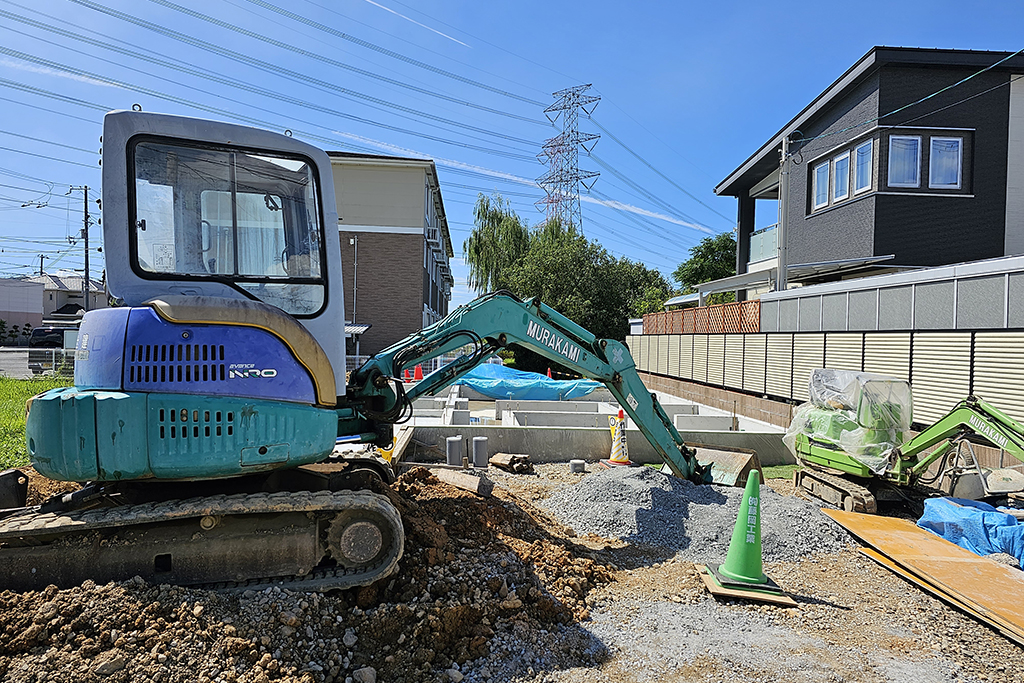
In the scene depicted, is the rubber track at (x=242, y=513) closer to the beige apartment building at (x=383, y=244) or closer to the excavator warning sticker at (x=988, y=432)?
the excavator warning sticker at (x=988, y=432)

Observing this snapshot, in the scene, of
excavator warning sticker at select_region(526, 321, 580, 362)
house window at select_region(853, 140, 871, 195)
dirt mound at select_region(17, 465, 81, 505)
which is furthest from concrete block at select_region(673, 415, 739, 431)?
dirt mound at select_region(17, 465, 81, 505)

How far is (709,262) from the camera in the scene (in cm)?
5066

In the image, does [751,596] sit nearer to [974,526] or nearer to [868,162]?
[974,526]

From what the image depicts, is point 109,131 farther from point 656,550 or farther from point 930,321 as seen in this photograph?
point 930,321

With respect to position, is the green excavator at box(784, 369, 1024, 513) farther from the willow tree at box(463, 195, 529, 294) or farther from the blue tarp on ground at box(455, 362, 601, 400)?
the willow tree at box(463, 195, 529, 294)

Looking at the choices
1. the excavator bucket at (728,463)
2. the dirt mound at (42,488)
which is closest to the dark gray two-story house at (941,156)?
the excavator bucket at (728,463)

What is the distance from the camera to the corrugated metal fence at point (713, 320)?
19078 mm

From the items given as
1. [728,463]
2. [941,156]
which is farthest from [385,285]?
[728,463]

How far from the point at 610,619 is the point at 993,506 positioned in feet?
18.7

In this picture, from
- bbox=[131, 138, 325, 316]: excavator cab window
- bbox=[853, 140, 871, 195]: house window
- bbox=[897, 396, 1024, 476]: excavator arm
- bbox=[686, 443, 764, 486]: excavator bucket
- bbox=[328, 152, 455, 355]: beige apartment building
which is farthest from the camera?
bbox=[328, 152, 455, 355]: beige apartment building

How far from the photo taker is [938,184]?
674 inches

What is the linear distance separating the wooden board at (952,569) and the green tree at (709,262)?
42.2 meters

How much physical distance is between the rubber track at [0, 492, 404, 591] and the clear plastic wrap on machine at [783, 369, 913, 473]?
6.93 meters

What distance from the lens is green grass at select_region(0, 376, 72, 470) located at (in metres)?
9.47
